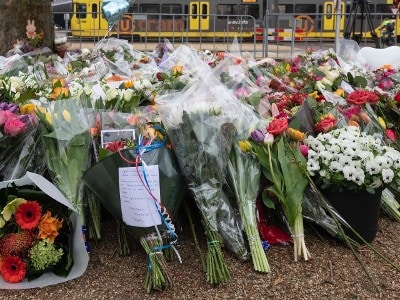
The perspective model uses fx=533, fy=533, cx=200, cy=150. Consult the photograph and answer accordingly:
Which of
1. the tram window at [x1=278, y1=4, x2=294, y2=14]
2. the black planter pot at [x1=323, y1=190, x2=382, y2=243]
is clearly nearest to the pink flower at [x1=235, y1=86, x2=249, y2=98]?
the black planter pot at [x1=323, y1=190, x2=382, y2=243]

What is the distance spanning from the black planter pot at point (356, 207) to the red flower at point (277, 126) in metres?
0.44

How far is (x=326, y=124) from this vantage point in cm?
333

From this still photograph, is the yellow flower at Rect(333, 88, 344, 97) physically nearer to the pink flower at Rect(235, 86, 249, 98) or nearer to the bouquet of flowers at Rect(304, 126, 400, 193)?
the pink flower at Rect(235, 86, 249, 98)

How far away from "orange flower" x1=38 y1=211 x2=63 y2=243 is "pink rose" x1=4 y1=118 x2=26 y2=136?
575 millimetres

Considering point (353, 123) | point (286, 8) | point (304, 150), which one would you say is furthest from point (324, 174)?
point (286, 8)

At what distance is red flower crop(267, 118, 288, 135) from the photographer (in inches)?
117

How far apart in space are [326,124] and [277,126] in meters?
0.49

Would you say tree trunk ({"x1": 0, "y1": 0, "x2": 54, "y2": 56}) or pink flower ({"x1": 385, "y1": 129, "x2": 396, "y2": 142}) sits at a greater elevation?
tree trunk ({"x1": 0, "y1": 0, "x2": 54, "y2": 56})

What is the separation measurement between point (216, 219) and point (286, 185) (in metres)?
0.43

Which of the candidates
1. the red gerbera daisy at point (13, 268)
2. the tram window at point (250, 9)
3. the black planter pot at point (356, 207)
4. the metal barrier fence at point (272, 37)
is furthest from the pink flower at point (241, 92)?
the tram window at point (250, 9)

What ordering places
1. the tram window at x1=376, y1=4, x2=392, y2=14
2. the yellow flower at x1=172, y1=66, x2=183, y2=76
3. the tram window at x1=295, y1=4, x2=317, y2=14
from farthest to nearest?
the tram window at x1=295, y1=4, x2=317, y2=14, the tram window at x1=376, y1=4, x2=392, y2=14, the yellow flower at x1=172, y1=66, x2=183, y2=76

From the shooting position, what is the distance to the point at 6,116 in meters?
2.99

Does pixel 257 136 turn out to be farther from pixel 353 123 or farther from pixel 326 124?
pixel 353 123

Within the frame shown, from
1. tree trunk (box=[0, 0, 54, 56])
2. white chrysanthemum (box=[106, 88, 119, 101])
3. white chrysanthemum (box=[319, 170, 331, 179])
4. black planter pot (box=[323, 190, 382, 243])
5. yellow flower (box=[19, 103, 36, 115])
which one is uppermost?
tree trunk (box=[0, 0, 54, 56])
